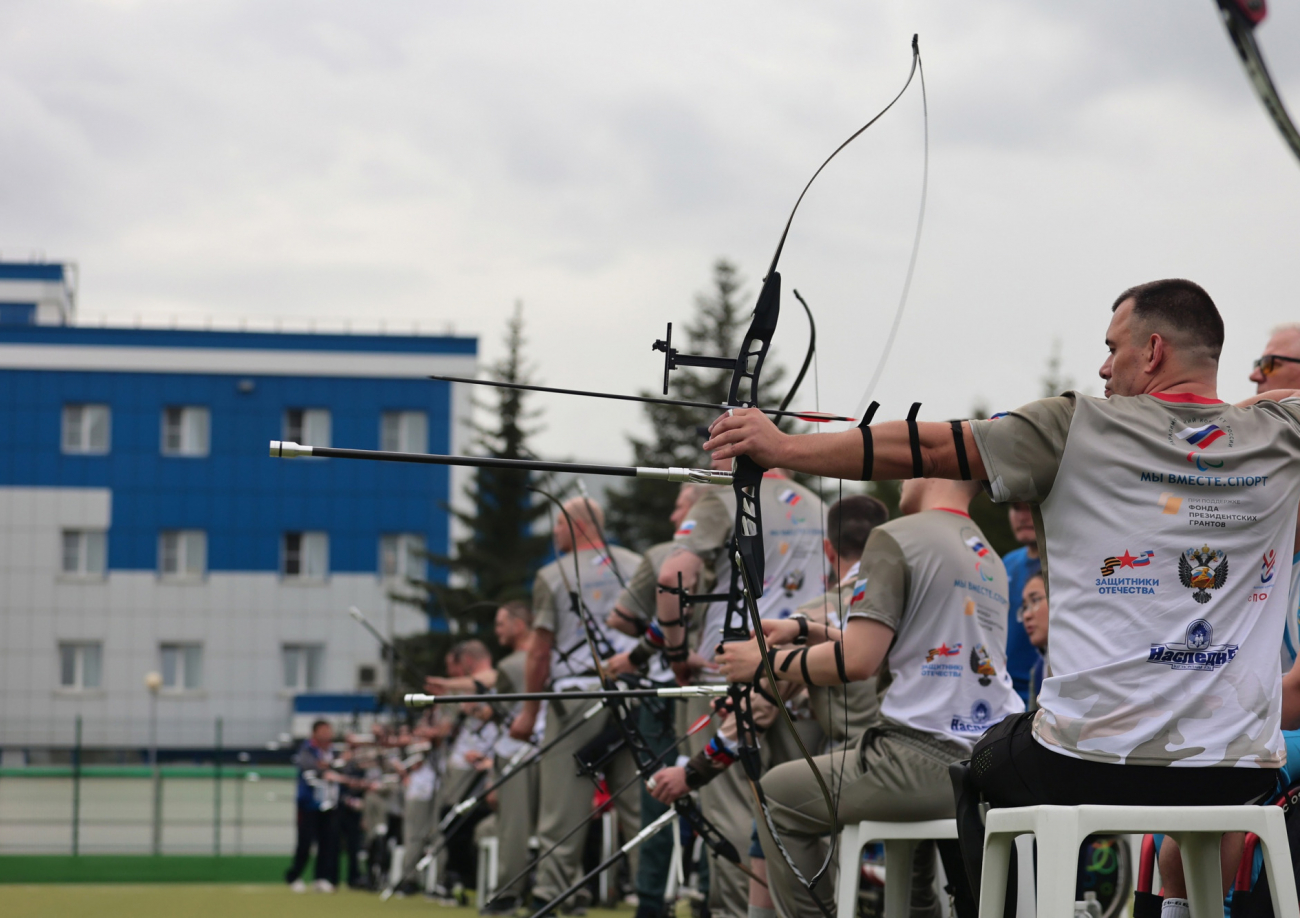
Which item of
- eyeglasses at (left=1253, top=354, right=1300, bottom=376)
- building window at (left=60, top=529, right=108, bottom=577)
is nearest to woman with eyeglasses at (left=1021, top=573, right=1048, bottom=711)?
eyeglasses at (left=1253, top=354, right=1300, bottom=376)

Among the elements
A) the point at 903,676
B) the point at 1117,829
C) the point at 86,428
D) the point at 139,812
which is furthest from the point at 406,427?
the point at 1117,829

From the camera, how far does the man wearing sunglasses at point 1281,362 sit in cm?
477

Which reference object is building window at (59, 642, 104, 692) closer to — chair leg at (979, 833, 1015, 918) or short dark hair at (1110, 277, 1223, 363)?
chair leg at (979, 833, 1015, 918)

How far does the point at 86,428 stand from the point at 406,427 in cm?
858

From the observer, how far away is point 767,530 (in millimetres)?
6758

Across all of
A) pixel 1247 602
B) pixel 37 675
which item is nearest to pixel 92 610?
pixel 37 675

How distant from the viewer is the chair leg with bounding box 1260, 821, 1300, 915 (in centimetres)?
319

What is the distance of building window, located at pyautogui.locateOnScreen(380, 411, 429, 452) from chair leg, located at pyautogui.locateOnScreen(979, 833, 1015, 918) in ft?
129

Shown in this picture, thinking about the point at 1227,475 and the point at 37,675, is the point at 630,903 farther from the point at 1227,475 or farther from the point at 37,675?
the point at 37,675

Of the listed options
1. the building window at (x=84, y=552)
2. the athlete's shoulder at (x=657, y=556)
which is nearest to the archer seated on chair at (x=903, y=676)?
the athlete's shoulder at (x=657, y=556)

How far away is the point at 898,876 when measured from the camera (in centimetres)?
470

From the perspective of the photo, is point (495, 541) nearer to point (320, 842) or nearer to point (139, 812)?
point (139, 812)

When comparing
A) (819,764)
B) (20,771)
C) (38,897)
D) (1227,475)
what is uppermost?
(1227,475)

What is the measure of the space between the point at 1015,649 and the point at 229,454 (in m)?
37.5
